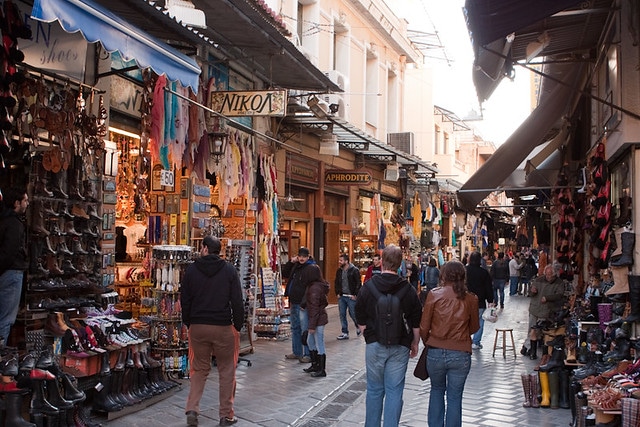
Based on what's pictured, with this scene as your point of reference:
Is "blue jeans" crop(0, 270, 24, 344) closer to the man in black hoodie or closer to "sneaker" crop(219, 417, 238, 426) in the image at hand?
the man in black hoodie

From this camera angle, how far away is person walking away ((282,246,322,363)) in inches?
404

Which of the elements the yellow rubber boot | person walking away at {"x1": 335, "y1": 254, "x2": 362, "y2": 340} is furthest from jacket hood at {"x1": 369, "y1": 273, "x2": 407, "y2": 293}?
person walking away at {"x1": 335, "y1": 254, "x2": 362, "y2": 340}

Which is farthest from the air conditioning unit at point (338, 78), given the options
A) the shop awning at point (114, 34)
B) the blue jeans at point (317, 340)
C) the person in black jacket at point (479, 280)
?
the shop awning at point (114, 34)

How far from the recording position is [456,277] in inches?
238

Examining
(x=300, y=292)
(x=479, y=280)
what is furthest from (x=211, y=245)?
(x=479, y=280)

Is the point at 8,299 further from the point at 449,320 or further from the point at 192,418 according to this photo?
the point at 449,320

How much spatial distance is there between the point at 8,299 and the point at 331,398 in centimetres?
390

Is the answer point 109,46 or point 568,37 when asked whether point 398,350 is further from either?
point 568,37

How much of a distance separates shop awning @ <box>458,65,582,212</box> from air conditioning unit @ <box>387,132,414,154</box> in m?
13.9

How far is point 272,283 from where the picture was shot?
1377 centimetres

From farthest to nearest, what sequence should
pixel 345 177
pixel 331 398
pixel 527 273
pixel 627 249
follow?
pixel 527 273 → pixel 345 177 → pixel 331 398 → pixel 627 249

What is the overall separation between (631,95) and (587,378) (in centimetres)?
303

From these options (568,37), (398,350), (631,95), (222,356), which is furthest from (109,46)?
(568,37)

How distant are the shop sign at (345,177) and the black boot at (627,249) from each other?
12.6 metres
